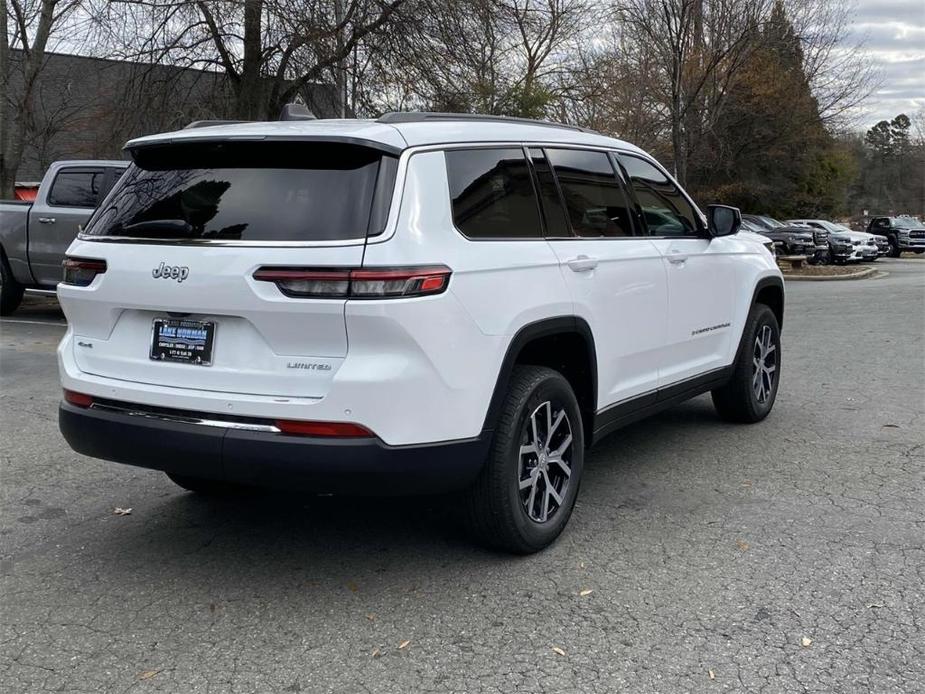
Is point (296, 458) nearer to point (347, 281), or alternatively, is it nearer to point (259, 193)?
point (347, 281)

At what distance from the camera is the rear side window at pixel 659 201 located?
17.4 ft

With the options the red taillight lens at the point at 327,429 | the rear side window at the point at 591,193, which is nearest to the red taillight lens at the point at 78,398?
the red taillight lens at the point at 327,429

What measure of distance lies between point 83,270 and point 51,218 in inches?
345

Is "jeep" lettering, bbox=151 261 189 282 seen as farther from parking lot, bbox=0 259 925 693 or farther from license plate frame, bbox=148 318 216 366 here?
parking lot, bbox=0 259 925 693

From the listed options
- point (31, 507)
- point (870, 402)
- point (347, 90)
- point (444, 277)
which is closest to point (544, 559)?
point (444, 277)

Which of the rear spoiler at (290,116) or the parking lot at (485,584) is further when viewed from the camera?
the rear spoiler at (290,116)

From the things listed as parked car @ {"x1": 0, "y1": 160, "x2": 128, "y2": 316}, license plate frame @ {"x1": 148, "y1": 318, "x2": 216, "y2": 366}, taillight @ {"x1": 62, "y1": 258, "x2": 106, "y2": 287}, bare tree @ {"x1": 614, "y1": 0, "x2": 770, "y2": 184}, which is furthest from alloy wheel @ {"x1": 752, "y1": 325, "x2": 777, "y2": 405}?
bare tree @ {"x1": 614, "y1": 0, "x2": 770, "y2": 184}

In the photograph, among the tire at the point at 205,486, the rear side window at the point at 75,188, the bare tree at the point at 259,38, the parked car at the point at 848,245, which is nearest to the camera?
the tire at the point at 205,486

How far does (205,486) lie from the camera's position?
4.84 meters

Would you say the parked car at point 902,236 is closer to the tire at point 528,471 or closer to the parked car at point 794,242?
the parked car at point 794,242

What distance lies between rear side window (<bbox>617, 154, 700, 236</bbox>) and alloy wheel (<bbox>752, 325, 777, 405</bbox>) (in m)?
1.16

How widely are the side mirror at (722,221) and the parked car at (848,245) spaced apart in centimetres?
2581

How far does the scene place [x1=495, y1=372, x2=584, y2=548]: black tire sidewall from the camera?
3859mm

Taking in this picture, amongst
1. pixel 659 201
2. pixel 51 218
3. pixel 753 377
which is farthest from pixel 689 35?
pixel 659 201
